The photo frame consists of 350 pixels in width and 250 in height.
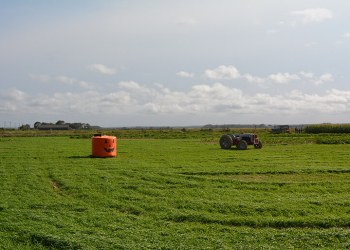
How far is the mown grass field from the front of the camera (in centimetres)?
825

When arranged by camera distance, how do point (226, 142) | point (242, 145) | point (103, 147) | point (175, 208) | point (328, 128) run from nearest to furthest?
1. point (175, 208)
2. point (103, 147)
3. point (242, 145)
4. point (226, 142)
5. point (328, 128)

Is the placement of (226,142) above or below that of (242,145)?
above

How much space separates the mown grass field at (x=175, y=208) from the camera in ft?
27.1

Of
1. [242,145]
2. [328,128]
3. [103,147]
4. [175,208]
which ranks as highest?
[328,128]

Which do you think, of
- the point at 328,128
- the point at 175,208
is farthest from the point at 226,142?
the point at 328,128

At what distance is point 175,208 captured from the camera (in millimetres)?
10812

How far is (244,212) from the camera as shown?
1034 cm

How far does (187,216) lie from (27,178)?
8.06 m

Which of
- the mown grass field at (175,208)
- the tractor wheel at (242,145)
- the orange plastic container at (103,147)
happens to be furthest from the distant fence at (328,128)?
the mown grass field at (175,208)

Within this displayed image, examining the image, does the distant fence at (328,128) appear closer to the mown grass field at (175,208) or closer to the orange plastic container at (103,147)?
the orange plastic container at (103,147)

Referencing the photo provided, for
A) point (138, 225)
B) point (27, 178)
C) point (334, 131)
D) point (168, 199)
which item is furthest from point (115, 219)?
point (334, 131)

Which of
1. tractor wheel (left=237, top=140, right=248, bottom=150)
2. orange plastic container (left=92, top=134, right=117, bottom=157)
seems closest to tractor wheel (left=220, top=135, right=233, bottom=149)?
tractor wheel (left=237, top=140, right=248, bottom=150)

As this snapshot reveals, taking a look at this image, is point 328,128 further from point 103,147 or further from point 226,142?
point 103,147

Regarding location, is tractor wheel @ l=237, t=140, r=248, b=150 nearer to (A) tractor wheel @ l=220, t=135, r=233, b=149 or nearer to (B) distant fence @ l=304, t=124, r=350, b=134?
(A) tractor wheel @ l=220, t=135, r=233, b=149
